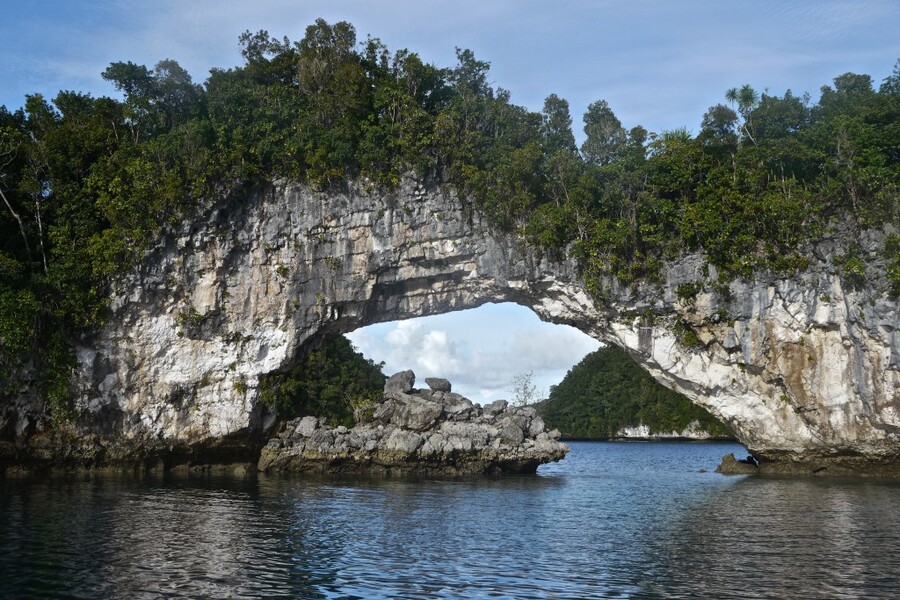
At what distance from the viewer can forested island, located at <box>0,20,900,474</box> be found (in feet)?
102

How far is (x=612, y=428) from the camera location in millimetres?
91000

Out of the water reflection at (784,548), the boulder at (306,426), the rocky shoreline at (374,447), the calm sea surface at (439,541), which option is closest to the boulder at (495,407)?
the rocky shoreline at (374,447)

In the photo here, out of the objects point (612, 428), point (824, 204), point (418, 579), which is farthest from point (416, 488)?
point (612, 428)

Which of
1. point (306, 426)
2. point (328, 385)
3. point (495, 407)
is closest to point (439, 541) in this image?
point (306, 426)

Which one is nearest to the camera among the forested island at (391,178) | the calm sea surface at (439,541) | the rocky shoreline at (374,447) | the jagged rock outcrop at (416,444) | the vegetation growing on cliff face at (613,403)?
the calm sea surface at (439,541)

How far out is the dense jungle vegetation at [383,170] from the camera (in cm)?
3112

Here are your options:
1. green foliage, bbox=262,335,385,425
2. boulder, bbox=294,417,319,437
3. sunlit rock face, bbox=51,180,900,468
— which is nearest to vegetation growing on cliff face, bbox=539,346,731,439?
green foliage, bbox=262,335,385,425

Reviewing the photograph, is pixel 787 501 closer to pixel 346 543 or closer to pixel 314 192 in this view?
pixel 346 543

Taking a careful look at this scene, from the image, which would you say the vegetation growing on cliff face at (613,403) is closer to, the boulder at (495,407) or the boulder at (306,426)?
the boulder at (495,407)

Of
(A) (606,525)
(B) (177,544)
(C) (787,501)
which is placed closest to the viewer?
(B) (177,544)

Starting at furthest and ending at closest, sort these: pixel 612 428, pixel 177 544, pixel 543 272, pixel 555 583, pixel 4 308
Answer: pixel 612 428, pixel 543 272, pixel 4 308, pixel 177 544, pixel 555 583

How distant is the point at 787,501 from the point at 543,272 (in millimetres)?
13605

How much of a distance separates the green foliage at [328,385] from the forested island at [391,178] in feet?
1.33

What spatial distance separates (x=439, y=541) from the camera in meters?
17.0
